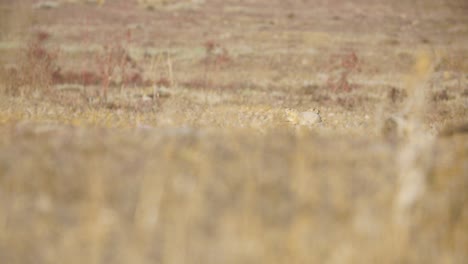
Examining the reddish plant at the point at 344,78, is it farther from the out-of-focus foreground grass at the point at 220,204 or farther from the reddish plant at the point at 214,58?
the out-of-focus foreground grass at the point at 220,204

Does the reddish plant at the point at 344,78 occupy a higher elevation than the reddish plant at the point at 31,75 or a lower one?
lower

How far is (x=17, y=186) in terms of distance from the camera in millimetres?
2201

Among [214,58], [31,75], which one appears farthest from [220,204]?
[214,58]

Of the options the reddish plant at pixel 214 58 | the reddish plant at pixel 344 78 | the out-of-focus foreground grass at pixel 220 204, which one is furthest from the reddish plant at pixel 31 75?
the out-of-focus foreground grass at pixel 220 204

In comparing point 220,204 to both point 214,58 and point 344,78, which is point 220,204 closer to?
point 344,78

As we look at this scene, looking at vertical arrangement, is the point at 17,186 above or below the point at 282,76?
above

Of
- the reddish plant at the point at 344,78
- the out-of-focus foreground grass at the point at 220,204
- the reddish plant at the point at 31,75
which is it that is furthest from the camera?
the reddish plant at the point at 344,78

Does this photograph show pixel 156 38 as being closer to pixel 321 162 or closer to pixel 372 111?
pixel 372 111

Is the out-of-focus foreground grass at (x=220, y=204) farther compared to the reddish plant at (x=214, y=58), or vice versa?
the reddish plant at (x=214, y=58)

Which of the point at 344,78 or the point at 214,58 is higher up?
the point at 344,78

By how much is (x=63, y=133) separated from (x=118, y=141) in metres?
0.39

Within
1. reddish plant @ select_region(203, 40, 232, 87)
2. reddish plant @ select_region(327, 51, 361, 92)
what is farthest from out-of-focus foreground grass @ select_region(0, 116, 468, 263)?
reddish plant @ select_region(203, 40, 232, 87)

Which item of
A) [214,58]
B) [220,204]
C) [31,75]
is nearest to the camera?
[220,204]

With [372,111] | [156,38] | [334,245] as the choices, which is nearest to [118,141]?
[334,245]
